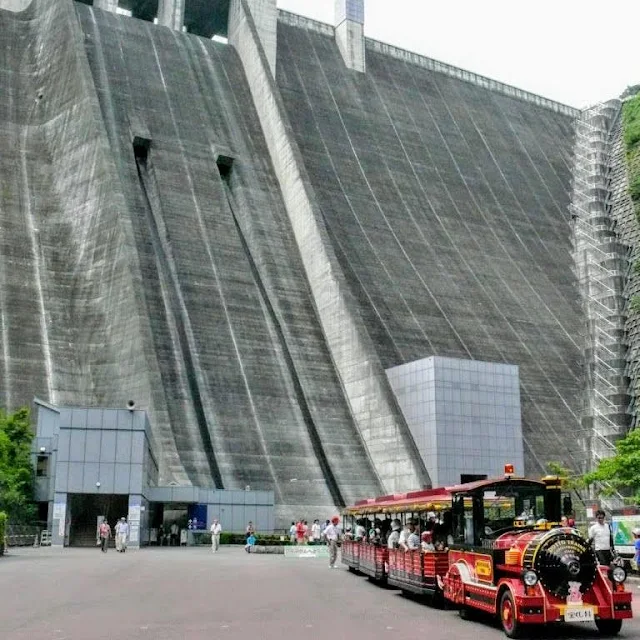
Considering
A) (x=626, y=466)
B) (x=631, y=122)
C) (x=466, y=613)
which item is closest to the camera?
(x=466, y=613)

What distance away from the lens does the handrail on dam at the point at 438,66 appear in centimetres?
5622

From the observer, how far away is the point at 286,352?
1496 inches

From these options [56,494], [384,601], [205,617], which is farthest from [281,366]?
[205,617]

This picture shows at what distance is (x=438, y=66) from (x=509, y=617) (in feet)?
187

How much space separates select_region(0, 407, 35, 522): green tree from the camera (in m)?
28.7

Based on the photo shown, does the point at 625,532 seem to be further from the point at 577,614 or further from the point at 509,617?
the point at 509,617

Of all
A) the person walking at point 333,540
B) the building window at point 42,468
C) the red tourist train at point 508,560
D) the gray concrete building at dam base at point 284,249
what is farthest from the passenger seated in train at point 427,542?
the building window at point 42,468

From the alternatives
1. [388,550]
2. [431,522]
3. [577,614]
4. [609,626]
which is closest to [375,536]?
[388,550]

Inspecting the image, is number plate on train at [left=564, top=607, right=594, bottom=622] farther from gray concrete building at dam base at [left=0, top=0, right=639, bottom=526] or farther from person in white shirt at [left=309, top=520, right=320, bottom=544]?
gray concrete building at dam base at [left=0, top=0, right=639, bottom=526]

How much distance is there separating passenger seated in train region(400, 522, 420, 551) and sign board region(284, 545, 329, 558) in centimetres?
1275

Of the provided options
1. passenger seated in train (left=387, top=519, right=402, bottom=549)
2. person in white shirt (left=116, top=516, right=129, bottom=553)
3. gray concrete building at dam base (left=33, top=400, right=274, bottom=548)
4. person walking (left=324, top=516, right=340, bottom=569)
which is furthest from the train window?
gray concrete building at dam base (left=33, top=400, right=274, bottom=548)

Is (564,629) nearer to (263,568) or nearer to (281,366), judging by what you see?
(263,568)

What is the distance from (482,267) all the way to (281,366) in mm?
15619

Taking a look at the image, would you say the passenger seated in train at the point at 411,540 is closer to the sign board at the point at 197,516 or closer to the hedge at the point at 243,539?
the hedge at the point at 243,539
